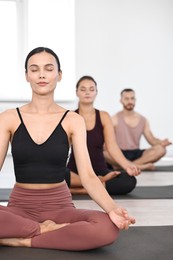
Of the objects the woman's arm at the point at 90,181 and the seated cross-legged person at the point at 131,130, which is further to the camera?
the seated cross-legged person at the point at 131,130

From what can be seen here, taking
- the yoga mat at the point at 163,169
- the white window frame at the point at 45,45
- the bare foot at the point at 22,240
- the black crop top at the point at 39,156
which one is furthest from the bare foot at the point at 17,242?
the white window frame at the point at 45,45

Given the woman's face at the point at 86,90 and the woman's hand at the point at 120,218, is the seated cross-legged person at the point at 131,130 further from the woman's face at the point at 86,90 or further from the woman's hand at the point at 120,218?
the woman's hand at the point at 120,218

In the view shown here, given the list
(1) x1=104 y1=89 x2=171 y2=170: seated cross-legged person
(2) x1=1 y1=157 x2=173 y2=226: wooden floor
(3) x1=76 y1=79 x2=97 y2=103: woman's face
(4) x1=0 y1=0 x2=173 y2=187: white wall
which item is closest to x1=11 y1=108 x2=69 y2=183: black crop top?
(2) x1=1 y1=157 x2=173 y2=226: wooden floor

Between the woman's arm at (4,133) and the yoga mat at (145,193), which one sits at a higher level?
the woman's arm at (4,133)

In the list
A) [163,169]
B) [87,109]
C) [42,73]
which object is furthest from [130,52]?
[42,73]

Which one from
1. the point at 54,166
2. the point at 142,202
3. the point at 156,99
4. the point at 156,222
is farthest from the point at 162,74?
the point at 54,166

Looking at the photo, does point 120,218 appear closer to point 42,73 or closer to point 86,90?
point 42,73

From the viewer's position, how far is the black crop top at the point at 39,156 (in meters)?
2.09

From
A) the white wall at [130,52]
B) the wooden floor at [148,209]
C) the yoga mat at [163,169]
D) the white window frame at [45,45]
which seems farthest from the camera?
the white wall at [130,52]

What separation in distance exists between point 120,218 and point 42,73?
688 mm

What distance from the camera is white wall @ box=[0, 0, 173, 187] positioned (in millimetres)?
6895

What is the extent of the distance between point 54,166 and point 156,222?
28.9 inches

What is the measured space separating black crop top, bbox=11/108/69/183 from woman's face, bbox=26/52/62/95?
169 millimetres

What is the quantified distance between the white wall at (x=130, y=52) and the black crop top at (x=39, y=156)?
4655mm
